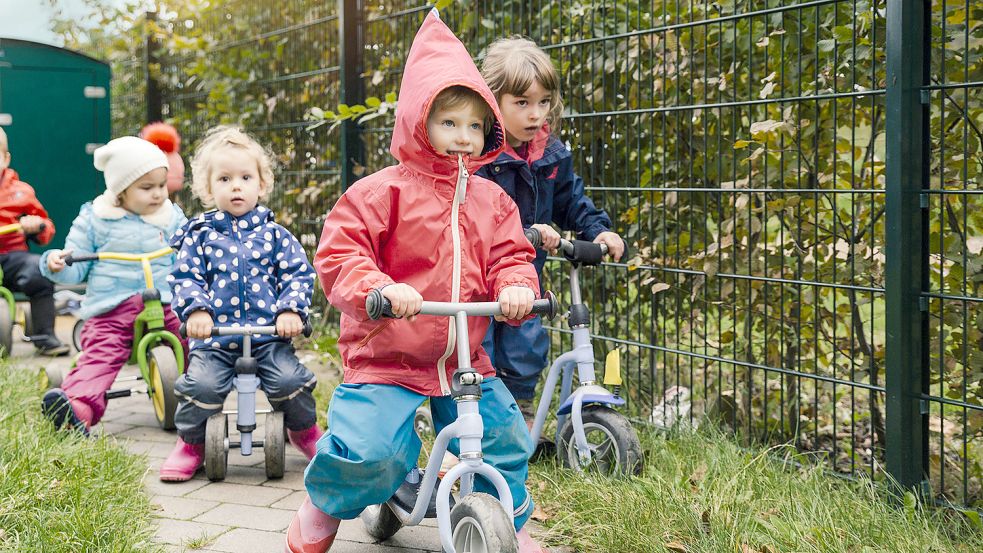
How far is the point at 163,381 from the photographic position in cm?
476

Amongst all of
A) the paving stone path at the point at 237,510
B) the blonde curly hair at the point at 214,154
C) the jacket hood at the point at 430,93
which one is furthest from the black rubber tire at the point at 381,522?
the blonde curly hair at the point at 214,154

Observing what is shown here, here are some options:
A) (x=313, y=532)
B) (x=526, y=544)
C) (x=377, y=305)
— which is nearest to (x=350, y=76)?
(x=313, y=532)

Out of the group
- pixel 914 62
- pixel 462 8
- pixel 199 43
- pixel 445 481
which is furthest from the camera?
pixel 199 43

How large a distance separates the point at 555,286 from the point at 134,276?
2.13m

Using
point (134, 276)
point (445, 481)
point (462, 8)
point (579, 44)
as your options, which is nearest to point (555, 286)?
point (579, 44)

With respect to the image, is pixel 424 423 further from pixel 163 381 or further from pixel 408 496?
pixel 408 496

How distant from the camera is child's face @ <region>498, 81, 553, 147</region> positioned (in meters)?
3.68

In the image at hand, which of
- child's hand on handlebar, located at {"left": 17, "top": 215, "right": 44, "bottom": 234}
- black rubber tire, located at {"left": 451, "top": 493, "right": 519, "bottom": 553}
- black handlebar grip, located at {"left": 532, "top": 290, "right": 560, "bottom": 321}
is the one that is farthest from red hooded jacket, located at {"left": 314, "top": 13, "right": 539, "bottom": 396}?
child's hand on handlebar, located at {"left": 17, "top": 215, "right": 44, "bottom": 234}

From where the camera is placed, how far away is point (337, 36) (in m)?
6.95

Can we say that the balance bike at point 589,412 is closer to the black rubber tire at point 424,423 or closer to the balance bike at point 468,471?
the black rubber tire at point 424,423

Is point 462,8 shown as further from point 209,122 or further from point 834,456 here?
point 209,122

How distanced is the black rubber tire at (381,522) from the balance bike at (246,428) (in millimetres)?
804

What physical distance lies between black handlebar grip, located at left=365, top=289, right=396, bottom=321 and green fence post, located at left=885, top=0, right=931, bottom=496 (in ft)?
6.13

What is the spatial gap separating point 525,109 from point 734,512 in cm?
160
